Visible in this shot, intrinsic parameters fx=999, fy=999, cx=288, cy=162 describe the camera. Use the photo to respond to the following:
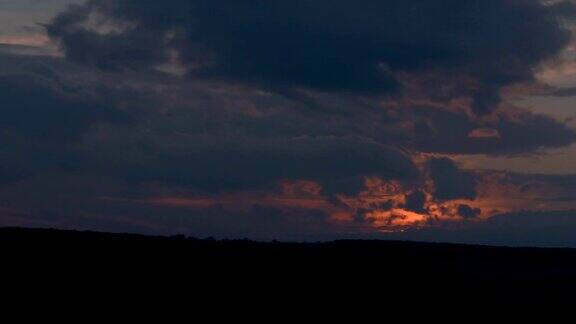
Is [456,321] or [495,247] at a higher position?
[495,247]

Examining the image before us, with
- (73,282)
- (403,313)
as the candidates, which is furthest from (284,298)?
(73,282)

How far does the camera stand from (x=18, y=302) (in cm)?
2944

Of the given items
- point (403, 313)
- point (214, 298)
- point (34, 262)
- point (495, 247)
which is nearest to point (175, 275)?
point (214, 298)

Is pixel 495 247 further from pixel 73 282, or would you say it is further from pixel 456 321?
pixel 73 282

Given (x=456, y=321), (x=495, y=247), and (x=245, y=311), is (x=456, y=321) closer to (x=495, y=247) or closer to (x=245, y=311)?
(x=245, y=311)

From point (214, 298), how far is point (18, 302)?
6.22m

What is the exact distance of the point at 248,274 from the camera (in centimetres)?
3506

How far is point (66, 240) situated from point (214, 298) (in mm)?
7809

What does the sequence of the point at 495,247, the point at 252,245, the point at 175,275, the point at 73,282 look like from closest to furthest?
A: 1. the point at 73,282
2. the point at 175,275
3. the point at 252,245
4. the point at 495,247

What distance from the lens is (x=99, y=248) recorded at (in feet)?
118

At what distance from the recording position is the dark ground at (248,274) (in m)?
32.2

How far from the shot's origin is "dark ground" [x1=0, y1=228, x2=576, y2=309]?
32.2 m

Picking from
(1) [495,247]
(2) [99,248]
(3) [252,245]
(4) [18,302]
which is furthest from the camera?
(1) [495,247]

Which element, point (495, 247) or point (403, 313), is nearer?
point (403, 313)
